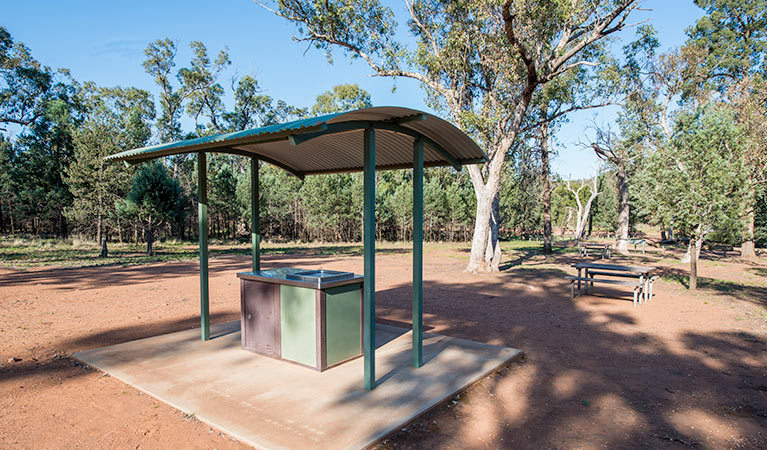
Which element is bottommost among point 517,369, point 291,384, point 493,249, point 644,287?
point 517,369

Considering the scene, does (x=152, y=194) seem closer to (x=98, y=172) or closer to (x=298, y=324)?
(x=98, y=172)

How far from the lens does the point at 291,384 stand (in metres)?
4.02

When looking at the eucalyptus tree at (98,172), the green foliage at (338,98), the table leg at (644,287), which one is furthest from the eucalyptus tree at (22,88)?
the table leg at (644,287)

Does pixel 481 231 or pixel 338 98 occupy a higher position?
pixel 338 98

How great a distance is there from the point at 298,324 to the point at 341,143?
2306 mm

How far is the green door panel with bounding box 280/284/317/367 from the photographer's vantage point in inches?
173

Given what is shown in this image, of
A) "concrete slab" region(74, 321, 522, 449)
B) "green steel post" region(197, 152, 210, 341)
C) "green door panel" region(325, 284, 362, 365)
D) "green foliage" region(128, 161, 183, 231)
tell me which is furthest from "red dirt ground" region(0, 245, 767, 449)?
"green foliage" region(128, 161, 183, 231)

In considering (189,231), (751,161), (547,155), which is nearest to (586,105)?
(547,155)

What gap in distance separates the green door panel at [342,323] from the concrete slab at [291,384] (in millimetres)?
168

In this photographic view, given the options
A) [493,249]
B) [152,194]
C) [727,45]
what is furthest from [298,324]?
[727,45]

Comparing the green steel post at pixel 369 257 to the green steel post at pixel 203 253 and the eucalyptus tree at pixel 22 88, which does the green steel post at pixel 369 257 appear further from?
the eucalyptus tree at pixel 22 88

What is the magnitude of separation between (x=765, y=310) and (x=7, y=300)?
50.6 ft

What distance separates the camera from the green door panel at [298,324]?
4.41 m

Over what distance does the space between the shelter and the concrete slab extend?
0.33m
